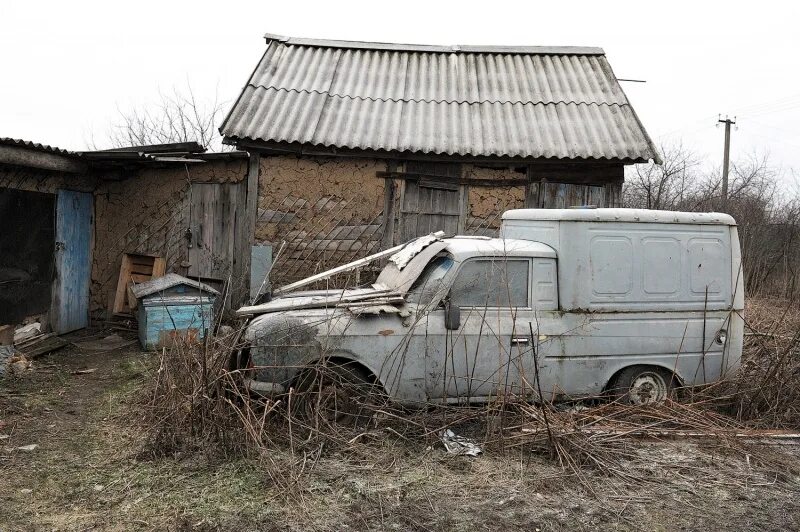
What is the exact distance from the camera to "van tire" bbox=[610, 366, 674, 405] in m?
5.68

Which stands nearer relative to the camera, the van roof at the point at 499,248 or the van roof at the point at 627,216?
the van roof at the point at 499,248

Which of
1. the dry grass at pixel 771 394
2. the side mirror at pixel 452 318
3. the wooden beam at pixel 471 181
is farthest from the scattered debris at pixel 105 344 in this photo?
the dry grass at pixel 771 394

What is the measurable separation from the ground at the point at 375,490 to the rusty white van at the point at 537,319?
2.12 feet

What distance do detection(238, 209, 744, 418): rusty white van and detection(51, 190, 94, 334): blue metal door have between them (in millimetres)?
4863

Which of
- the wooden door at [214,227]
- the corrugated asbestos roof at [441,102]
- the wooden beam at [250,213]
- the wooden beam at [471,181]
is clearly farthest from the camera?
the wooden door at [214,227]

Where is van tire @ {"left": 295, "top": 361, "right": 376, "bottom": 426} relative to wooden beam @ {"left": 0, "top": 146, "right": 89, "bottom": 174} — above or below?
below

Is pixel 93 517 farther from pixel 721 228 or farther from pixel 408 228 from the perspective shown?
pixel 408 228

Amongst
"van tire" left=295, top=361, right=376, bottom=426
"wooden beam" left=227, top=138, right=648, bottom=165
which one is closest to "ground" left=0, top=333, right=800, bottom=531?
"van tire" left=295, top=361, right=376, bottom=426

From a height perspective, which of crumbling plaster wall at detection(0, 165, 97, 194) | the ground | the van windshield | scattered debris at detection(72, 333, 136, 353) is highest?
crumbling plaster wall at detection(0, 165, 97, 194)

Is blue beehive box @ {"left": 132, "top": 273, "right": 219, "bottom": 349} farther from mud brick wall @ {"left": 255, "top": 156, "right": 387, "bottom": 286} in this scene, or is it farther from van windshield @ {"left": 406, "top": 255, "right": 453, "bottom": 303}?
van windshield @ {"left": 406, "top": 255, "right": 453, "bottom": 303}

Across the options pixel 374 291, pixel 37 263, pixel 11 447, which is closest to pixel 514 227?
pixel 374 291

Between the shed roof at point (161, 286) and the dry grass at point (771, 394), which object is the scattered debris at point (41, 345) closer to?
the shed roof at point (161, 286)

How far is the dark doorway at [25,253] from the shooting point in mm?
7750

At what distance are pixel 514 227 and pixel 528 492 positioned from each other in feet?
9.21
